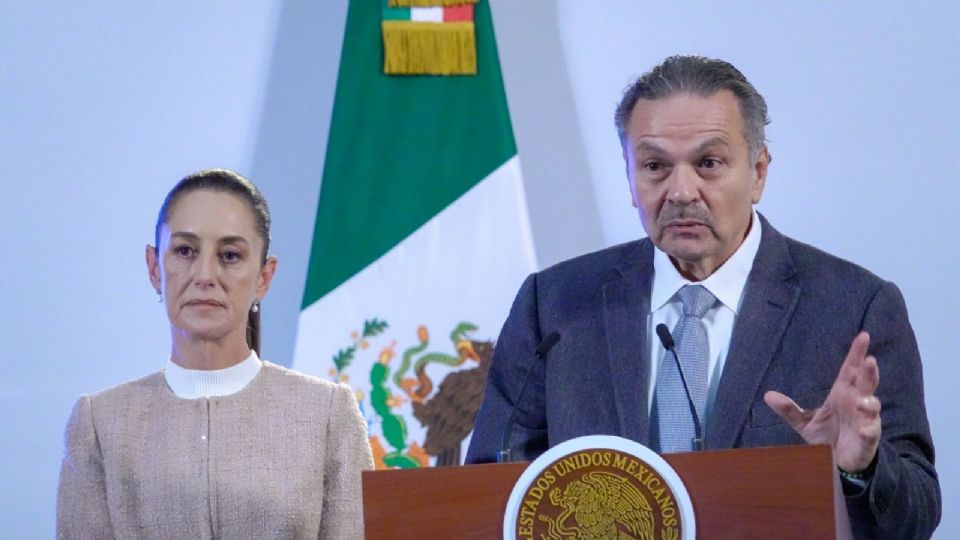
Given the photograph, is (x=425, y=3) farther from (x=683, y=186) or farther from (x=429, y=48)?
(x=683, y=186)

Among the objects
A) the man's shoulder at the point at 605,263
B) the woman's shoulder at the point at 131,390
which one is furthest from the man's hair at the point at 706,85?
the woman's shoulder at the point at 131,390

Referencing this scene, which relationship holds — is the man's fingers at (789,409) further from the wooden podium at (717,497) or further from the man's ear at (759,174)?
the man's ear at (759,174)

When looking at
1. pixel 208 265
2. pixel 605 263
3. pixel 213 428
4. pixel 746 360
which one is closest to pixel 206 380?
pixel 213 428

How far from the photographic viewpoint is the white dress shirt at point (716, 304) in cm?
224

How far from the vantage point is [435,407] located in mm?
3756

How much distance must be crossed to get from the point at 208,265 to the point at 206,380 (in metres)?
0.22

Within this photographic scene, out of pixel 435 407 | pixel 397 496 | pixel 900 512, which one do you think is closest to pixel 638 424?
pixel 900 512

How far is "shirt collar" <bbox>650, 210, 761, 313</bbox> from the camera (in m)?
2.30

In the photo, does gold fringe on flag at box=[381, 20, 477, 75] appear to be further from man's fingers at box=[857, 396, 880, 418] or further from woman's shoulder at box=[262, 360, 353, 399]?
man's fingers at box=[857, 396, 880, 418]

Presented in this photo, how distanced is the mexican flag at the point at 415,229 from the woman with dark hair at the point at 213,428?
3.77 feet

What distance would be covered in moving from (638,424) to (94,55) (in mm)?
2558

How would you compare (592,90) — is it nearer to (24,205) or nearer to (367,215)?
(367,215)

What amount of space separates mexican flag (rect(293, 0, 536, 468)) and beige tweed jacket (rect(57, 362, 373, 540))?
1.17m

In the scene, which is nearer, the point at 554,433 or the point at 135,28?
the point at 554,433
